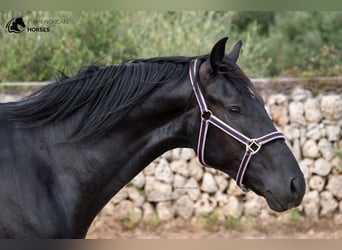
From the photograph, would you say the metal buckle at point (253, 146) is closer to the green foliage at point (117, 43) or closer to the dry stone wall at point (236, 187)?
the dry stone wall at point (236, 187)

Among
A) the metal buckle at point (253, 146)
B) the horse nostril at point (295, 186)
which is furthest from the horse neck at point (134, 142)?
the horse nostril at point (295, 186)

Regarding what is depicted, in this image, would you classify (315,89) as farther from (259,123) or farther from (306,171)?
(259,123)

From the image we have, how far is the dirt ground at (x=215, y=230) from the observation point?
271 inches

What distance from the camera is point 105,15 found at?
8273 millimetres

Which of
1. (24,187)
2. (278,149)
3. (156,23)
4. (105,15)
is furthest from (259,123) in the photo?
(156,23)

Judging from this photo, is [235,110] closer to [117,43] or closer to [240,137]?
[240,137]

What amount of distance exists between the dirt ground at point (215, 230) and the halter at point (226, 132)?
13.8ft

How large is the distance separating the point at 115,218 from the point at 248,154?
451 cm

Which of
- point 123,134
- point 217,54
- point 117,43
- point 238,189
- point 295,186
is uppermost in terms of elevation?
point 117,43

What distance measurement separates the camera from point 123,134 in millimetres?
2885

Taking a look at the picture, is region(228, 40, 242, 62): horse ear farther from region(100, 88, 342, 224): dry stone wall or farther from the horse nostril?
region(100, 88, 342, 224): dry stone wall

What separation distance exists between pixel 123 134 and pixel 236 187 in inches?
173

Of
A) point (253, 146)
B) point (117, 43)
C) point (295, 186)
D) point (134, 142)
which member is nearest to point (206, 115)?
point (253, 146)

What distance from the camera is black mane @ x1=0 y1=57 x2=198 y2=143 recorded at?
9.39 feet
